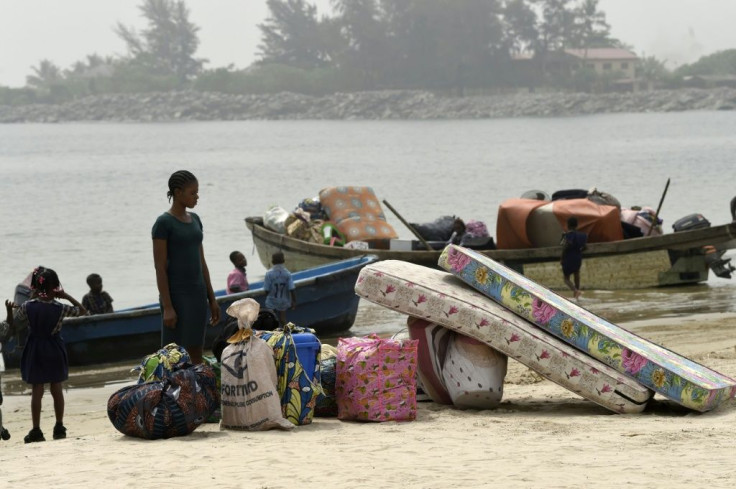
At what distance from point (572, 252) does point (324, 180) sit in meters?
47.0

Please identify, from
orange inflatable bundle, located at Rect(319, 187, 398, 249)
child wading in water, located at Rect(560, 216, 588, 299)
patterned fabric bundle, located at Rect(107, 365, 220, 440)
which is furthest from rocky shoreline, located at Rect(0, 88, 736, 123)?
patterned fabric bundle, located at Rect(107, 365, 220, 440)

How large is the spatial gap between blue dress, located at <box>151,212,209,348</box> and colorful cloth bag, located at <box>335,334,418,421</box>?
0.98m

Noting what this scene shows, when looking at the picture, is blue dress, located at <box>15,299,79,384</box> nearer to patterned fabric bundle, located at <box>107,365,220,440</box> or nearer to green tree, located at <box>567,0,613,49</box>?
patterned fabric bundle, located at <box>107,365,220,440</box>

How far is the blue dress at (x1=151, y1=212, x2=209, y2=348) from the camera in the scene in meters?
7.95

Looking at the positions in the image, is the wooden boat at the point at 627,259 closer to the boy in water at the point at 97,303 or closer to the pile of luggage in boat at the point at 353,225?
the pile of luggage in boat at the point at 353,225

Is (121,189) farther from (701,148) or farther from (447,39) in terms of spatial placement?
(447,39)

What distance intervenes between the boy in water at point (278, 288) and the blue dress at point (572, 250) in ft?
15.4

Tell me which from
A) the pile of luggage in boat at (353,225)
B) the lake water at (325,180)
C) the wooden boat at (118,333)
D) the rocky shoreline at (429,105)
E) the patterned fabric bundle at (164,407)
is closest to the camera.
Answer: the patterned fabric bundle at (164,407)

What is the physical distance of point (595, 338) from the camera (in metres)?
8.04

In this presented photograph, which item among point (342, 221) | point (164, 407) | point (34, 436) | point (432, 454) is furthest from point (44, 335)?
point (342, 221)

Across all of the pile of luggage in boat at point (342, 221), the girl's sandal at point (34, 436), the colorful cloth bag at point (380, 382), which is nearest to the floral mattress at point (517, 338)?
the colorful cloth bag at point (380, 382)

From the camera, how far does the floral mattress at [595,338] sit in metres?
7.86

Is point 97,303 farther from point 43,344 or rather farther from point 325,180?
point 325,180

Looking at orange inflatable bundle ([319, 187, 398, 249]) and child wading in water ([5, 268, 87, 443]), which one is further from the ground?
child wading in water ([5, 268, 87, 443])
